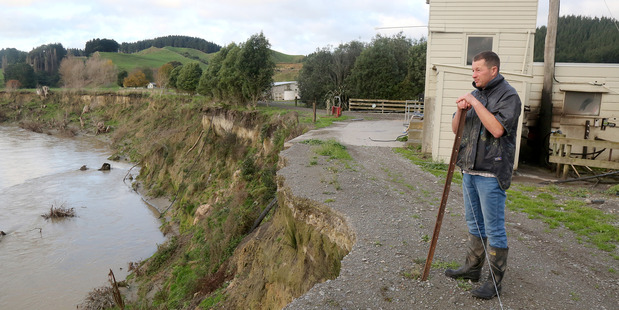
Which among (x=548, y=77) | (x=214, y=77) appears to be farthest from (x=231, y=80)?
(x=548, y=77)

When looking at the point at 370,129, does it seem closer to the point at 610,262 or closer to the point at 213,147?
the point at 213,147

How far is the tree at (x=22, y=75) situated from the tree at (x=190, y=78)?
56.9 metres

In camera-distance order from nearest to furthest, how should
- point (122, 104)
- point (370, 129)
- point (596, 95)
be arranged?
point (596, 95) → point (370, 129) → point (122, 104)

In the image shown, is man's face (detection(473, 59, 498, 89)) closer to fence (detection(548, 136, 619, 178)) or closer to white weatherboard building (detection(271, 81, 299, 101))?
fence (detection(548, 136, 619, 178))

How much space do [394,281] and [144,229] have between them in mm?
19191

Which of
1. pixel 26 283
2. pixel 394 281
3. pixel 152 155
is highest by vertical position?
pixel 394 281

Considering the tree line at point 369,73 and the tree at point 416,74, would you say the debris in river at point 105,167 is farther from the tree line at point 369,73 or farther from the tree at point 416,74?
the tree at point 416,74

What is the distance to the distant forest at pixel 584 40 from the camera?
26.8 metres

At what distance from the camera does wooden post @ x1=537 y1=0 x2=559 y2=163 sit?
1305 centimetres

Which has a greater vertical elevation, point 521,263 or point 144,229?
point 521,263

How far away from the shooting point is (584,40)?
29.5 metres

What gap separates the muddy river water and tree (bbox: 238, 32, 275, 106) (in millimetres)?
10701

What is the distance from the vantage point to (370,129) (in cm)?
2077

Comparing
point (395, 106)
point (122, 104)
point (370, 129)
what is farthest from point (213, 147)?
point (122, 104)
